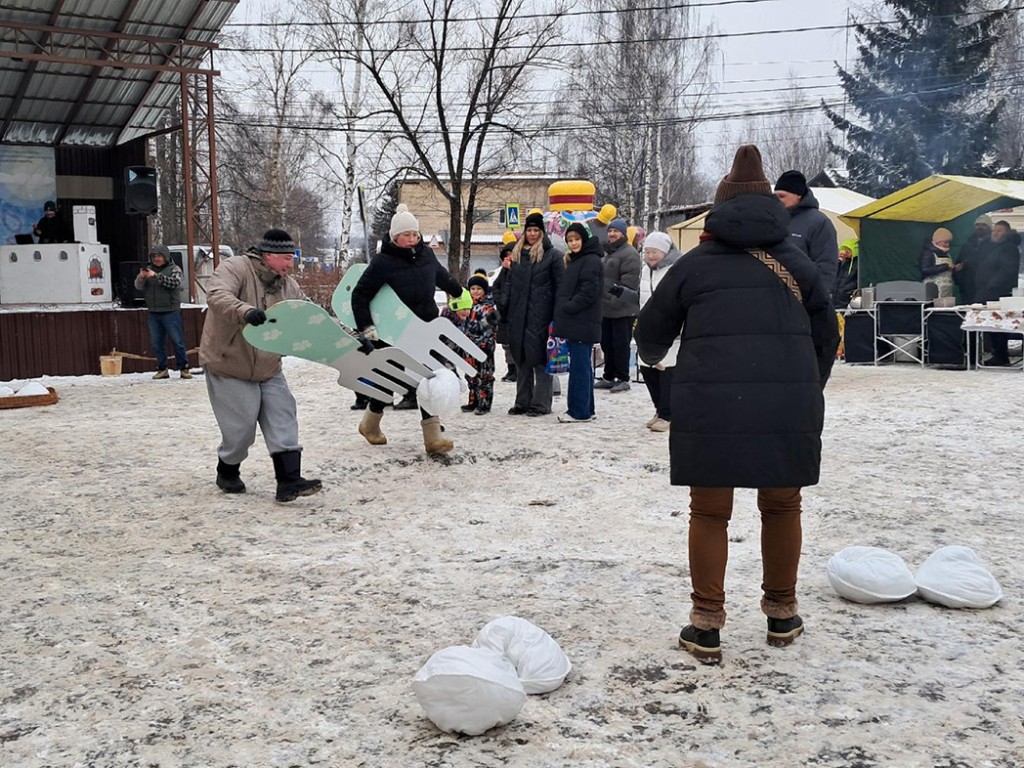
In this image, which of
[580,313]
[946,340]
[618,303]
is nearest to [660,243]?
[580,313]

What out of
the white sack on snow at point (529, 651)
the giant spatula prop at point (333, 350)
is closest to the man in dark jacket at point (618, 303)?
the giant spatula prop at point (333, 350)

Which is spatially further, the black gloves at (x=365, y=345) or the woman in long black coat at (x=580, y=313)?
the woman in long black coat at (x=580, y=313)

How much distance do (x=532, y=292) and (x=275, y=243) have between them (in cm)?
341

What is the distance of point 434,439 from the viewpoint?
7.42 m

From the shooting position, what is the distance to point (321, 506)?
20.2ft

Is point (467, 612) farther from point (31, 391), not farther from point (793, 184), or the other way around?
point (31, 391)

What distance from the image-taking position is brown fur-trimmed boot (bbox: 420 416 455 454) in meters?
7.42

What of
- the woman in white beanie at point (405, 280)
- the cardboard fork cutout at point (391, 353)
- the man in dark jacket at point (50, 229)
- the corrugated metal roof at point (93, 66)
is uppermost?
the corrugated metal roof at point (93, 66)

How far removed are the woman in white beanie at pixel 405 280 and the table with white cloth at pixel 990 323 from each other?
25.0 feet

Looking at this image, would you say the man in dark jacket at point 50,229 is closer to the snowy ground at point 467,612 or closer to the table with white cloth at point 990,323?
the snowy ground at point 467,612

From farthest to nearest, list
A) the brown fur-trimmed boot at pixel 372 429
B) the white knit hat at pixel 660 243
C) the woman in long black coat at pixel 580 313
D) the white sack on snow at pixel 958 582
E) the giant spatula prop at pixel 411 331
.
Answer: the white knit hat at pixel 660 243
the woman in long black coat at pixel 580 313
the brown fur-trimmed boot at pixel 372 429
the giant spatula prop at pixel 411 331
the white sack on snow at pixel 958 582

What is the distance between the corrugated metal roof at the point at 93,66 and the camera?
13977 mm

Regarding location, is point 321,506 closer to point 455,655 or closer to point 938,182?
point 455,655

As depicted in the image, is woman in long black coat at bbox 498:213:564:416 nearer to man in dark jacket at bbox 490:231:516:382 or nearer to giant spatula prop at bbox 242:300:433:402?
man in dark jacket at bbox 490:231:516:382
